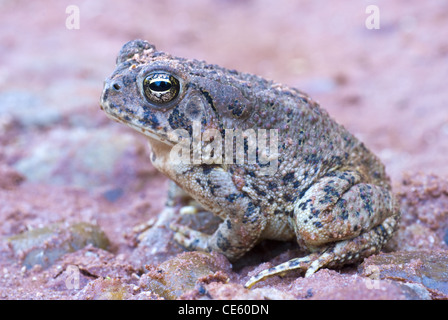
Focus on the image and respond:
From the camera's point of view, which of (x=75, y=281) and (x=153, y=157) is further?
(x=153, y=157)

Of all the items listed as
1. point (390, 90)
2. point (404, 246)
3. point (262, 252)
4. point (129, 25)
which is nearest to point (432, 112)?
point (390, 90)

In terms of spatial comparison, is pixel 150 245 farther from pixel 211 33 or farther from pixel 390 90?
pixel 211 33

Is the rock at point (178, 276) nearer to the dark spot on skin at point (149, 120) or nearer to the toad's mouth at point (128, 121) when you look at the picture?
the toad's mouth at point (128, 121)

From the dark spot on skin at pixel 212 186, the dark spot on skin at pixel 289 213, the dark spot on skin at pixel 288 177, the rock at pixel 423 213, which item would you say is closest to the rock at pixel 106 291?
the dark spot on skin at pixel 212 186

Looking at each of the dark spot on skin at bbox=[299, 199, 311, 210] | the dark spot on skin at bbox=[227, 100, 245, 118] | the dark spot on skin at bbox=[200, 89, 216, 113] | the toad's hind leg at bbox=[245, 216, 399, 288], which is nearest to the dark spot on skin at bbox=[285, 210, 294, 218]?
the dark spot on skin at bbox=[299, 199, 311, 210]

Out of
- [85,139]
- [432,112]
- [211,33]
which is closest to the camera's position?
[85,139]

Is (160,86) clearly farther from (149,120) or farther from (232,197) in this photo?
(232,197)

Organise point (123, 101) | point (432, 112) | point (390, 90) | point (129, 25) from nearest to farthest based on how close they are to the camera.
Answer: point (123, 101), point (432, 112), point (390, 90), point (129, 25)
